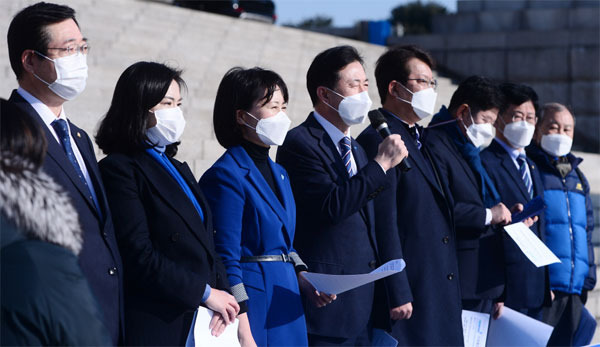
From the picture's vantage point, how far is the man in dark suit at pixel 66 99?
10.1ft

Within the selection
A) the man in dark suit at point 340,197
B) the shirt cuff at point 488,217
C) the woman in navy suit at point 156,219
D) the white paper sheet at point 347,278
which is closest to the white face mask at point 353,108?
the man in dark suit at point 340,197

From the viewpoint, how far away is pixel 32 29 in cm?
329

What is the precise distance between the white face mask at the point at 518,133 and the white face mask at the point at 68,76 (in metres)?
3.01

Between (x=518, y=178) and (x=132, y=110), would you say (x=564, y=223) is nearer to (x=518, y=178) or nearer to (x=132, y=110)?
(x=518, y=178)

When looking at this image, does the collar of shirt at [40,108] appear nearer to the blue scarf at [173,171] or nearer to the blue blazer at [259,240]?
the blue scarf at [173,171]

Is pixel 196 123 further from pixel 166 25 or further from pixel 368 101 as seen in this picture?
pixel 166 25

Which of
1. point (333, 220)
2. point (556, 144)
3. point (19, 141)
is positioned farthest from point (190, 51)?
point (19, 141)

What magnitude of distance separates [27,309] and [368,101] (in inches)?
99.9

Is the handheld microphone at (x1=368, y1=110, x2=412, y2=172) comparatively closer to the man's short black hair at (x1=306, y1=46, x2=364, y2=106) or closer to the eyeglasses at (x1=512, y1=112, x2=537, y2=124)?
the man's short black hair at (x1=306, y1=46, x2=364, y2=106)

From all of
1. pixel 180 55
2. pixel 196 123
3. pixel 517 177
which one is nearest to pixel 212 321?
pixel 517 177

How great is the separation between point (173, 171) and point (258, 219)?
0.42 meters

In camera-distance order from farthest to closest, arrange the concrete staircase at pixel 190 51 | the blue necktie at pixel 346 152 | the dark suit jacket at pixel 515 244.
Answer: the concrete staircase at pixel 190 51 < the dark suit jacket at pixel 515 244 < the blue necktie at pixel 346 152

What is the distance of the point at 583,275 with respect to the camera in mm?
5672

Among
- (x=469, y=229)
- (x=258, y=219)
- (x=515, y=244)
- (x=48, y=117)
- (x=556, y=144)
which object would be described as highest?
(x=48, y=117)
